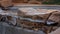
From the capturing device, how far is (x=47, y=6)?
2414 mm

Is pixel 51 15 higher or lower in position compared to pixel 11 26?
higher

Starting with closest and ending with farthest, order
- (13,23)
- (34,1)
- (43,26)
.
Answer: (43,26) < (13,23) < (34,1)

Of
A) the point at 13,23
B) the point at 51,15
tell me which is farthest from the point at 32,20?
the point at 13,23

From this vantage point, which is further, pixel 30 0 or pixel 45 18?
pixel 30 0

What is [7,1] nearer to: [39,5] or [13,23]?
[39,5]

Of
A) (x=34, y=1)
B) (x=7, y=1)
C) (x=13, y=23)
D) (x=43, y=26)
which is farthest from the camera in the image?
(x=34, y=1)

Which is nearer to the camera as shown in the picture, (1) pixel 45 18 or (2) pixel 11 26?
(1) pixel 45 18

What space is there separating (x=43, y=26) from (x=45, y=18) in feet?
0.28

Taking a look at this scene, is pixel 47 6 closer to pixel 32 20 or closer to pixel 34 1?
pixel 34 1

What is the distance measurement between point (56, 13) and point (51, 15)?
5 centimetres

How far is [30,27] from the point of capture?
4.43ft

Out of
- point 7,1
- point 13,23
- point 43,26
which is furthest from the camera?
point 7,1

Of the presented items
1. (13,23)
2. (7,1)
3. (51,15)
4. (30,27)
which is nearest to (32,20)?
(30,27)

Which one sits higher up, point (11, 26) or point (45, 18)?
point (45, 18)
